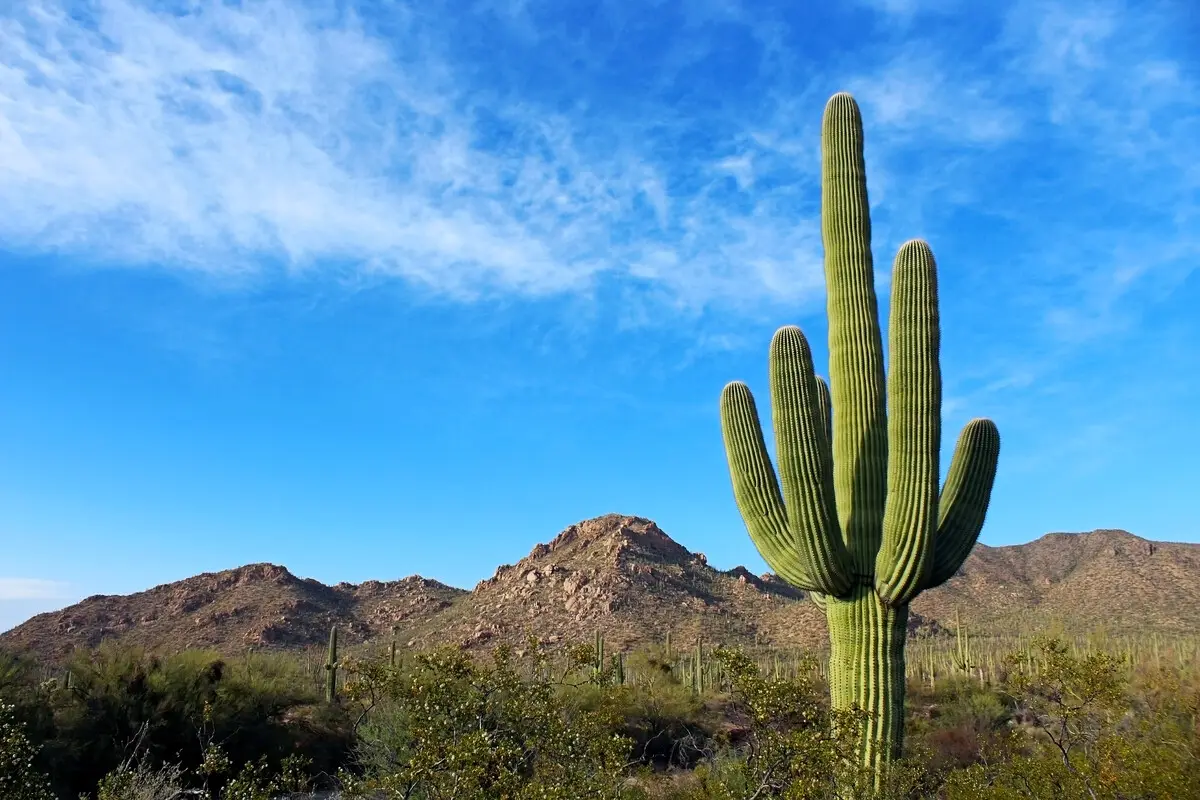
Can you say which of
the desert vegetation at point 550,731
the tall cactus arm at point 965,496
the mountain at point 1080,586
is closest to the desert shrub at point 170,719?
the desert vegetation at point 550,731

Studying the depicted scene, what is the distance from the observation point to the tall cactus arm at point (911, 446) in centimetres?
817

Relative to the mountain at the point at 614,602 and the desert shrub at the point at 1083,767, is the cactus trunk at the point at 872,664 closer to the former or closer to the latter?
the desert shrub at the point at 1083,767

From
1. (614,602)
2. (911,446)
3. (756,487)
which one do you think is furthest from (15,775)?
(614,602)

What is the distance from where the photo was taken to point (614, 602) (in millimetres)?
40750

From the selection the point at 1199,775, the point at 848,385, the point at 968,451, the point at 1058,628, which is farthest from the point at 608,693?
the point at 1058,628

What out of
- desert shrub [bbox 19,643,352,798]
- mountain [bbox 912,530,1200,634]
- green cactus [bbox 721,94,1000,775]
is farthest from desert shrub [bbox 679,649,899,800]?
mountain [bbox 912,530,1200,634]

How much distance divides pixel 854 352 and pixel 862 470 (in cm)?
127

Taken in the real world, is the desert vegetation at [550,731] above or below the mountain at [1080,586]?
below

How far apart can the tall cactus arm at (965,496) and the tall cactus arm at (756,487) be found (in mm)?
1420

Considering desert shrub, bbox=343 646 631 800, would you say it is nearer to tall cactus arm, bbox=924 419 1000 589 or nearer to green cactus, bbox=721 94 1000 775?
green cactus, bbox=721 94 1000 775

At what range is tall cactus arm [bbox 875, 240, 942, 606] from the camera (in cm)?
817

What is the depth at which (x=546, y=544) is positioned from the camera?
53375 millimetres

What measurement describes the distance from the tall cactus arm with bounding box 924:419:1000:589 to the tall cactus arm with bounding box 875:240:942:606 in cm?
38

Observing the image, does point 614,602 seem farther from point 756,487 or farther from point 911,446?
point 911,446
